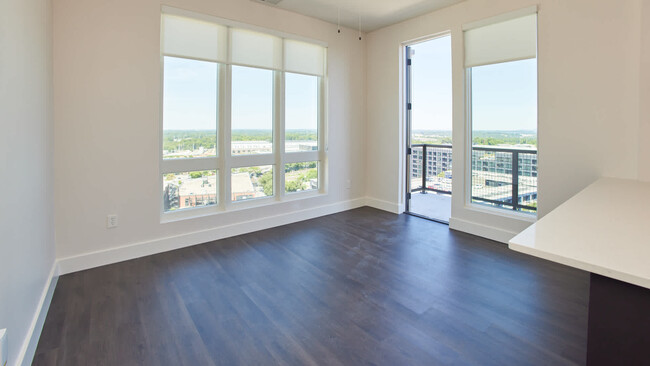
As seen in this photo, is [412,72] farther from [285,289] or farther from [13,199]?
[13,199]

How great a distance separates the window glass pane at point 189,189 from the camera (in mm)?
3608

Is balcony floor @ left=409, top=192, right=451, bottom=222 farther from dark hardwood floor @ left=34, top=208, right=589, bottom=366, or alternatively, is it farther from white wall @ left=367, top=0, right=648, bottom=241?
dark hardwood floor @ left=34, top=208, right=589, bottom=366

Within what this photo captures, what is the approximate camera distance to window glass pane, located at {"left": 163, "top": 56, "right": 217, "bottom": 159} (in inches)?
139

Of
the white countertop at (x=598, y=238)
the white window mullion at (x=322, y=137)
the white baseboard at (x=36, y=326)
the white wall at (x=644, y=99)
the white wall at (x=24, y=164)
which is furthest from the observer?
the white window mullion at (x=322, y=137)

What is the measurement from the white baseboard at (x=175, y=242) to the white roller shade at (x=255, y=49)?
2009mm

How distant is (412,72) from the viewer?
4.95m

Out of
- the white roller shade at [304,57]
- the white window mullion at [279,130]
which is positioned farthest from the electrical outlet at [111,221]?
the white roller shade at [304,57]

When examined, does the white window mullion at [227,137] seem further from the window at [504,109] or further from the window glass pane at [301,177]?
the window at [504,109]

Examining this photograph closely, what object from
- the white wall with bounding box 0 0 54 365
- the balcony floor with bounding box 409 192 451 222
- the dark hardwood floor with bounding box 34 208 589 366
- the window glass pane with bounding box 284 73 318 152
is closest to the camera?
the white wall with bounding box 0 0 54 365

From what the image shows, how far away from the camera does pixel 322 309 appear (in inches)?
91.3

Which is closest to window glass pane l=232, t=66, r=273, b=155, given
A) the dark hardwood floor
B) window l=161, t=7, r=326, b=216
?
window l=161, t=7, r=326, b=216

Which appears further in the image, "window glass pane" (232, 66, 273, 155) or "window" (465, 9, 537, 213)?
"window glass pane" (232, 66, 273, 155)

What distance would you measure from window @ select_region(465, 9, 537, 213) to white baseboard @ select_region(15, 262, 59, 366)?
435 cm

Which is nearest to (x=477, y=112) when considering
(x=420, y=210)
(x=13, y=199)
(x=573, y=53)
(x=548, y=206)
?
(x=573, y=53)
